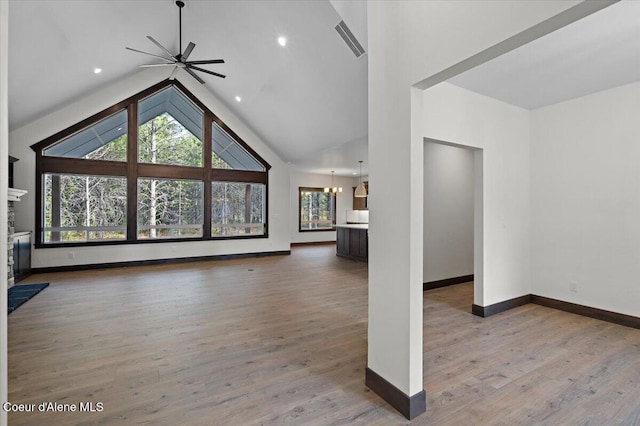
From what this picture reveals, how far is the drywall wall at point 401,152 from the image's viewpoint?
164cm

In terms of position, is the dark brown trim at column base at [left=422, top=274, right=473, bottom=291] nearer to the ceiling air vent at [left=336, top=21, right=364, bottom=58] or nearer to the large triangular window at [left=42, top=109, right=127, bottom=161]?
the ceiling air vent at [left=336, top=21, right=364, bottom=58]

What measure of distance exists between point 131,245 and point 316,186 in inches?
269

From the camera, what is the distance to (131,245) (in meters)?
7.02

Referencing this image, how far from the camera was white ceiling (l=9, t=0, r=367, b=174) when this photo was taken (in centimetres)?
428

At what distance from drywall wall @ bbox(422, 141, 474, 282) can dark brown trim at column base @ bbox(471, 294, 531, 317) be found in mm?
1179

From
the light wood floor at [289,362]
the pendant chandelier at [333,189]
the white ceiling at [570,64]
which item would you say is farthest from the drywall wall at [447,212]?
the pendant chandelier at [333,189]

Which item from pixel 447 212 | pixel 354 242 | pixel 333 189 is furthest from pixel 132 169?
pixel 333 189

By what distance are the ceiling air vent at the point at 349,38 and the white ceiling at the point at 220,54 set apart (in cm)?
9

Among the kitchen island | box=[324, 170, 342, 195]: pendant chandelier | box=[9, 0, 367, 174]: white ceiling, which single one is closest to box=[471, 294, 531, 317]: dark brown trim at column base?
the kitchen island

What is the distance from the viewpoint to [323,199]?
12367mm

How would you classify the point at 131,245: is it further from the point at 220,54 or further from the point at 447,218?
the point at 447,218

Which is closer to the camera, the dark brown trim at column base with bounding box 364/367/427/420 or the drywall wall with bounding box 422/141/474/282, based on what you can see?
the dark brown trim at column base with bounding box 364/367/427/420

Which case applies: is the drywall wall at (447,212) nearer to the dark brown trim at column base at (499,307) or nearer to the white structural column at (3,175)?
the dark brown trim at column base at (499,307)

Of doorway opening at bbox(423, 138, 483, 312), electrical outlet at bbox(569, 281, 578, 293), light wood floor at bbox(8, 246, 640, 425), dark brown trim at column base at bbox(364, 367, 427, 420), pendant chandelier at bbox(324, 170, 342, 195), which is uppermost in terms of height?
pendant chandelier at bbox(324, 170, 342, 195)
